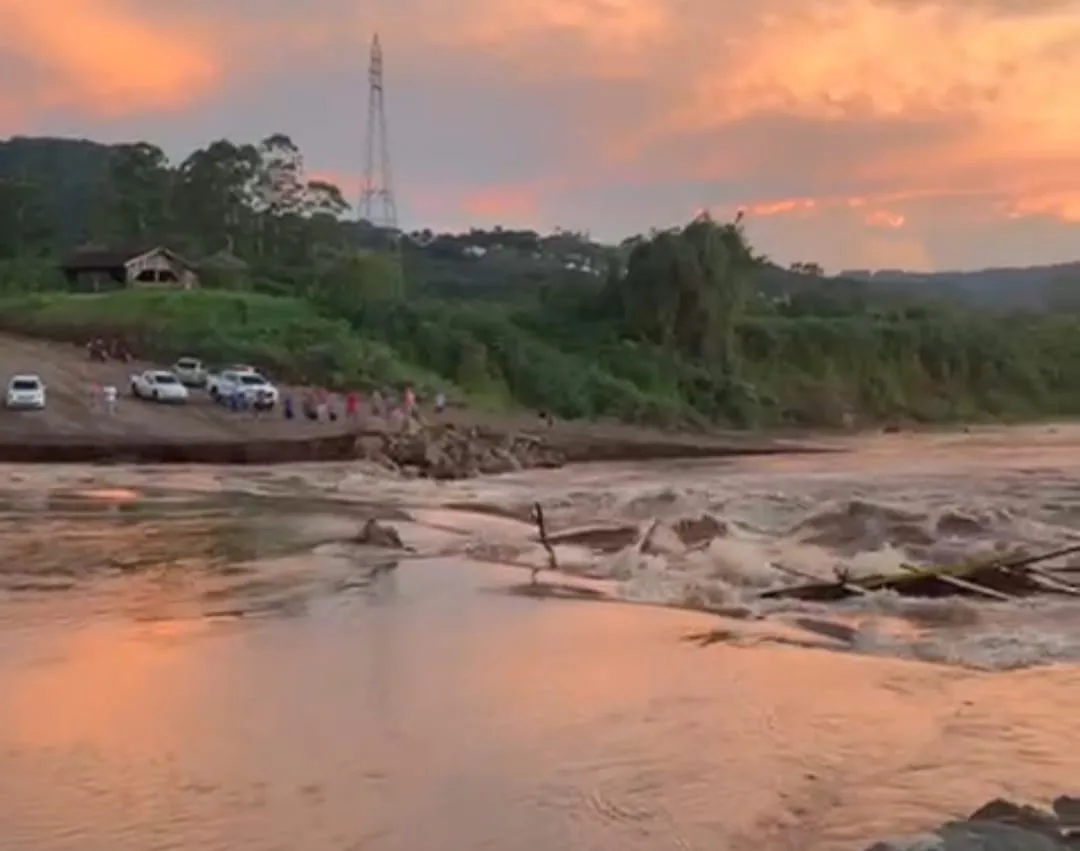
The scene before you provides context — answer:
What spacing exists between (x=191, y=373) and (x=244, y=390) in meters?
6.16

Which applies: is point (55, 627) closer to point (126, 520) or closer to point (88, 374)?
point (126, 520)

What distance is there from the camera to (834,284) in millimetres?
139625

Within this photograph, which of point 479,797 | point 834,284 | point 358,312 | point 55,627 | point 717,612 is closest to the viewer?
point 479,797

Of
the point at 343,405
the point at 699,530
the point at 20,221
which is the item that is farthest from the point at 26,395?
the point at 20,221

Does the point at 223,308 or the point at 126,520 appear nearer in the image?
the point at 126,520

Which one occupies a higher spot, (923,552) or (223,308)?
→ (223,308)

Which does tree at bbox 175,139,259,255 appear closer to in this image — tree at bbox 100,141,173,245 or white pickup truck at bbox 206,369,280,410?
tree at bbox 100,141,173,245

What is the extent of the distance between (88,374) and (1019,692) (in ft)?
172

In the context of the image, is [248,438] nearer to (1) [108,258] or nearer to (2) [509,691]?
(1) [108,258]

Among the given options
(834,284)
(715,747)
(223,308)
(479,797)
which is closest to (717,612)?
(715,747)

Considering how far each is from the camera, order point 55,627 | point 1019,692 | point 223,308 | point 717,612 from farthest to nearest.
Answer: point 223,308
point 717,612
point 55,627
point 1019,692

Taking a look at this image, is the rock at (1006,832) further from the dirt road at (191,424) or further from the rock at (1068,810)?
the dirt road at (191,424)

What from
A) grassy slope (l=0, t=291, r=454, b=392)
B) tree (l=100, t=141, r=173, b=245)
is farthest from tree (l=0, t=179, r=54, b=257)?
grassy slope (l=0, t=291, r=454, b=392)

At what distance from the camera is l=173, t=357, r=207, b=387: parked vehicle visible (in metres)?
61.6
